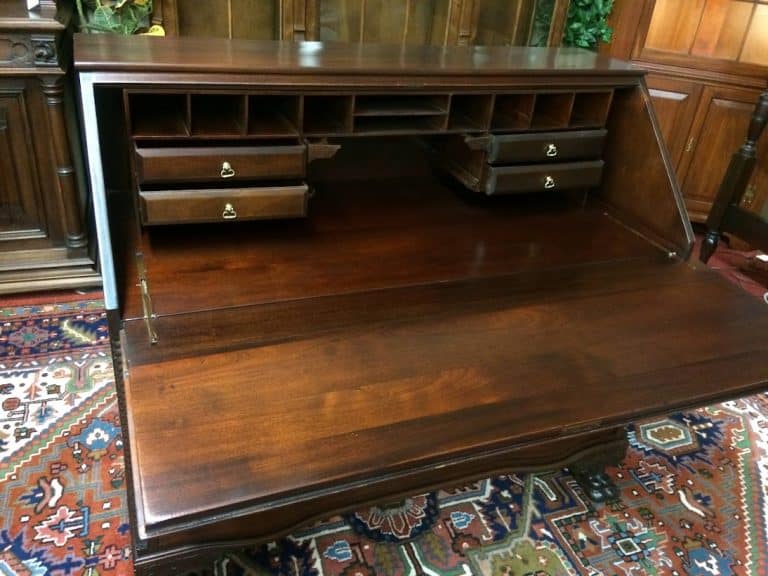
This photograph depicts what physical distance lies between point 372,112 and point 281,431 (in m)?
0.74

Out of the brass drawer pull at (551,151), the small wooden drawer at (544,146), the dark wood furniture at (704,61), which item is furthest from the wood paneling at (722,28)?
the brass drawer pull at (551,151)

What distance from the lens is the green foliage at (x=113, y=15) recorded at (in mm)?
1925

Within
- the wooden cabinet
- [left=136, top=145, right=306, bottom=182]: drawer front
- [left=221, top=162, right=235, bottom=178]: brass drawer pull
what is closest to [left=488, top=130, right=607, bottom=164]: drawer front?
[left=136, top=145, right=306, bottom=182]: drawer front

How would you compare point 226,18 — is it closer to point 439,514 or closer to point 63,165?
point 63,165

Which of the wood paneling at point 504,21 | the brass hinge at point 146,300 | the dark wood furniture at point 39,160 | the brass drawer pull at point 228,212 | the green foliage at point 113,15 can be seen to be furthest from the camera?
the wood paneling at point 504,21

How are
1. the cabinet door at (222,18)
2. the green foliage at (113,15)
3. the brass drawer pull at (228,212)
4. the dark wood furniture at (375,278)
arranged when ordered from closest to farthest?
the dark wood furniture at (375,278) → the brass drawer pull at (228,212) → the green foliage at (113,15) → the cabinet door at (222,18)

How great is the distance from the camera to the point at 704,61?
258cm

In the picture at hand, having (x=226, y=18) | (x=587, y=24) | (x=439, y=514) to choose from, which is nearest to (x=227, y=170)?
(x=439, y=514)

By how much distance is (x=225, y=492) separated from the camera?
770 millimetres

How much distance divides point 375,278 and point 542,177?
1.75 ft

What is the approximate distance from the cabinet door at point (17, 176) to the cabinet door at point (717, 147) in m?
2.47

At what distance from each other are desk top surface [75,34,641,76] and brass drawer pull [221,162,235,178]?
175 mm

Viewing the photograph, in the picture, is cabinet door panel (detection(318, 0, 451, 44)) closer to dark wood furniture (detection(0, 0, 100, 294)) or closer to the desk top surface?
the desk top surface

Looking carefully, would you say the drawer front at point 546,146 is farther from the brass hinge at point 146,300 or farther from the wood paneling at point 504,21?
the wood paneling at point 504,21
